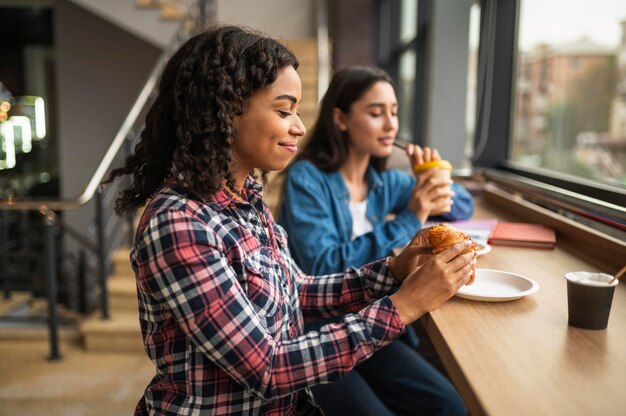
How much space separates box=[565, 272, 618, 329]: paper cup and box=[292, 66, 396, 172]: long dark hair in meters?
1.06

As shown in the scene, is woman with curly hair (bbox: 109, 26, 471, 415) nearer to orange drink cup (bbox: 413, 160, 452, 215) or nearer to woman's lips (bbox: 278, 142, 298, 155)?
woman's lips (bbox: 278, 142, 298, 155)

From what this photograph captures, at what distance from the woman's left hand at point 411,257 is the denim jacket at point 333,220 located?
1.24 feet

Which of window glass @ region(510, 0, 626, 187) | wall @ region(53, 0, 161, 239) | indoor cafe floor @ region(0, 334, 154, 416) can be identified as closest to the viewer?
window glass @ region(510, 0, 626, 187)

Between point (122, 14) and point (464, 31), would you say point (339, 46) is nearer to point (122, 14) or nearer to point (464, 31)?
point (122, 14)

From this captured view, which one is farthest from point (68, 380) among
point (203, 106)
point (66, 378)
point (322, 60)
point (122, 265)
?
point (322, 60)

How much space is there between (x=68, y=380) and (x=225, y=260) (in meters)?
2.37

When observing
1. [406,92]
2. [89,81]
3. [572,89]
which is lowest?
[572,89]

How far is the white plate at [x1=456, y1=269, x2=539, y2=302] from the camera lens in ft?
3.60

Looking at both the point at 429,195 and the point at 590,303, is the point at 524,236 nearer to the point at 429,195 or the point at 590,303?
the point at 429,195

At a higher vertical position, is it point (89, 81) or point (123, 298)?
point (89, 81)

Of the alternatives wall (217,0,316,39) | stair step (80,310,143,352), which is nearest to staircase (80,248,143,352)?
stair step (80,310,143,352)

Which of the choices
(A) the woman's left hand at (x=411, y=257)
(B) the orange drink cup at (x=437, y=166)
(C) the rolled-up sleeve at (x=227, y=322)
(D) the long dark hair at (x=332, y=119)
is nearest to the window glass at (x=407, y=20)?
(D) the long dark hair at (x=332, y=119)

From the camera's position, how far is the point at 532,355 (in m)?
0.85

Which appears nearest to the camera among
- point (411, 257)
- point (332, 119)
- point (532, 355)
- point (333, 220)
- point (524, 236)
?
point (532, 355)
